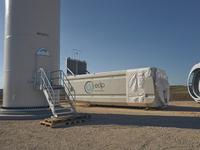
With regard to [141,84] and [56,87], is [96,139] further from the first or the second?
[141,84]

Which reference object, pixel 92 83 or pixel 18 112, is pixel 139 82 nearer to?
pixel 92 83

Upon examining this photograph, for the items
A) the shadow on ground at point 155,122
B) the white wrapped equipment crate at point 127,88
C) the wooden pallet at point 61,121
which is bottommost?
the shadow on ground at point 155,122

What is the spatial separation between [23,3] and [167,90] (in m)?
12.0

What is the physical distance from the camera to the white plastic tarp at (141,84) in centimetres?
1259

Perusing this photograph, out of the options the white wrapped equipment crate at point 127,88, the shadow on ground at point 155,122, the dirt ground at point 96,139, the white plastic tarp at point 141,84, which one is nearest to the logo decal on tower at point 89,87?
the white wrapped equipment crate at point 127,88

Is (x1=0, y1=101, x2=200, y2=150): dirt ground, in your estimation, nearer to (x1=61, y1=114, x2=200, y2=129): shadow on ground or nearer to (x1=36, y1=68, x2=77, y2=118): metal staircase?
(x1=61, y1=114, x2=200, y2=129): shadow on ground

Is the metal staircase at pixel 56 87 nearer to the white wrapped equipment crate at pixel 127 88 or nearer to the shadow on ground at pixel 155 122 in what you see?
the shadow on ground at pixel 155 122

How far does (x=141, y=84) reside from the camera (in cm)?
1288

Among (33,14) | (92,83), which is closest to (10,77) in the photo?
(33,14)

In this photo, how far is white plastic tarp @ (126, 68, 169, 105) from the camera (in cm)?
1259

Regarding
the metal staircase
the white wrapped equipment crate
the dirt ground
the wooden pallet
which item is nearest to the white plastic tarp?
the white wrapped equipment crate

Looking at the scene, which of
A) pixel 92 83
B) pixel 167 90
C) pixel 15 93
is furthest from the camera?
pixel 92 83

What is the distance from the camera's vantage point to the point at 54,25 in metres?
10.9

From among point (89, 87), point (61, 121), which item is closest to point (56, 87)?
point (61, 121)
